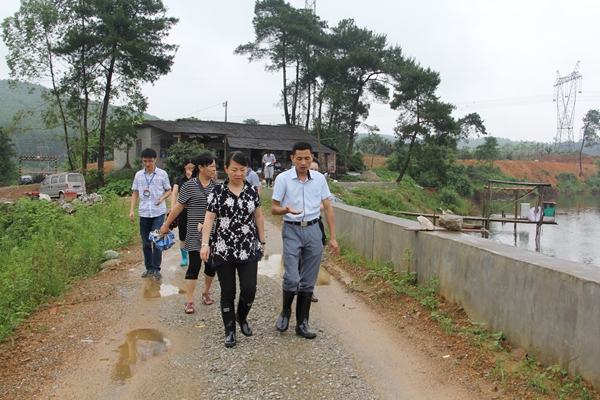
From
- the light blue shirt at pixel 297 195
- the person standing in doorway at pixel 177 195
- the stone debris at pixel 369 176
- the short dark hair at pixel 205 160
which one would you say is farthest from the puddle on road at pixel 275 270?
the stone debris at pixel 369 176

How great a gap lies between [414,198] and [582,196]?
27056 millimetres

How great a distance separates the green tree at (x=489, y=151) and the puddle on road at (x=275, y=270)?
4447 centimetres

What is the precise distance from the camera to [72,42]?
92.8ft

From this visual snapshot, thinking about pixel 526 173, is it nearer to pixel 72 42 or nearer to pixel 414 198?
pixel 414 198

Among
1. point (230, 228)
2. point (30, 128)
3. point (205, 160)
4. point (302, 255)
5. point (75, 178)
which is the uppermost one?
point (30, 128)

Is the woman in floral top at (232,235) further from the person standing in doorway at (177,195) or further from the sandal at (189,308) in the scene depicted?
the person standing in doorway at (177,195)

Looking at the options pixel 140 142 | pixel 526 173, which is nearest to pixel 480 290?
pixel 140 142

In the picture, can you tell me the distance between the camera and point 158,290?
→ 5914mm

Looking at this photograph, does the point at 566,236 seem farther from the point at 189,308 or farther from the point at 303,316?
the point at 189,308

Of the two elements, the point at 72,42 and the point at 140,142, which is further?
the point at 140,142

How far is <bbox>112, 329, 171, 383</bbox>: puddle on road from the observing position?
3.61 m

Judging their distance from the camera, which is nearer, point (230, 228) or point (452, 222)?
point (230, 228)

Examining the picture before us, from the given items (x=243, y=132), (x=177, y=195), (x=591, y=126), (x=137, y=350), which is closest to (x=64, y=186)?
(x=243, y=132)

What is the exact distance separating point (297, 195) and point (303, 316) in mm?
1147
